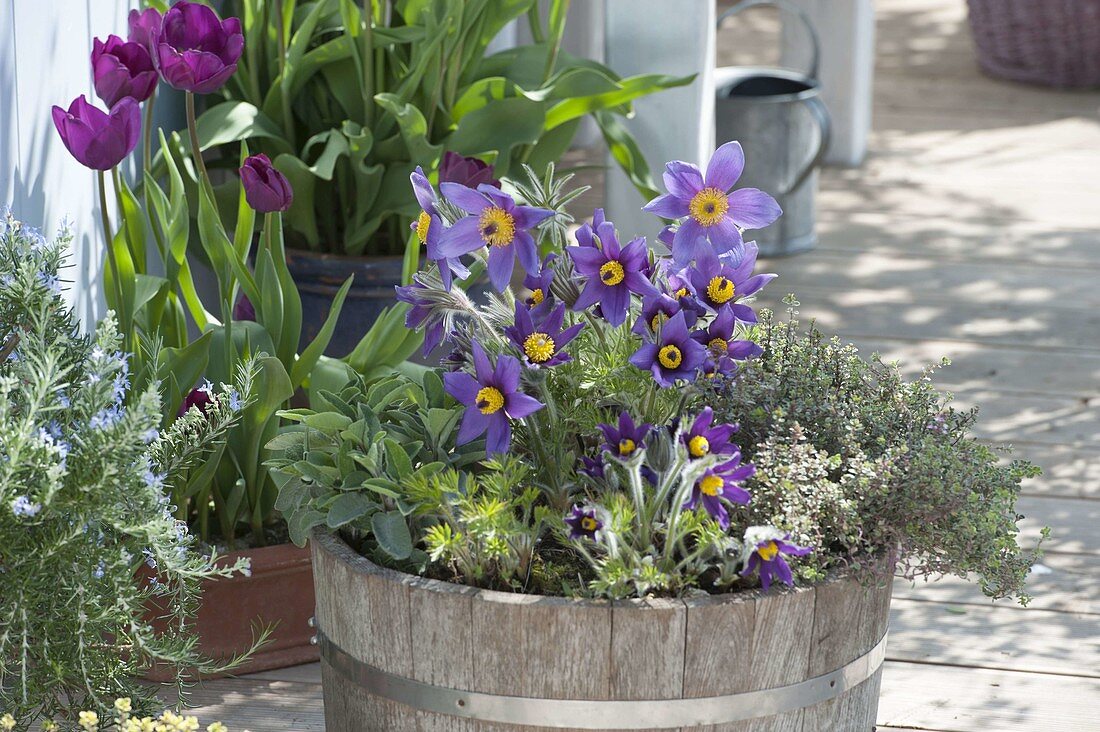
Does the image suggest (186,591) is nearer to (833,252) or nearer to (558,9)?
(558,9)

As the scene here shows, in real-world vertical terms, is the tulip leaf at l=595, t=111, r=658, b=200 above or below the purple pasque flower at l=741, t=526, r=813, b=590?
above

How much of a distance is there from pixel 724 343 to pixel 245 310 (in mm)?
704

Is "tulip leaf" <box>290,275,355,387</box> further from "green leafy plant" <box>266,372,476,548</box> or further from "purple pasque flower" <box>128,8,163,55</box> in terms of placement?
"purple pasque flower" <box>128,8,163,55</box>

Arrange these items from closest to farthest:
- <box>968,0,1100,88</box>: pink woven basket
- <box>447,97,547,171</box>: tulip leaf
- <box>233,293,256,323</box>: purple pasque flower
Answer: <box>233,293,256,323</box>: purple pasque flower, <box>447,97,547,171</box>: tulip leaf, <box>968,0,1100,88</box>: pink woven basket

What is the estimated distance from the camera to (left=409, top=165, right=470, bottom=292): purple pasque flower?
1276 mm

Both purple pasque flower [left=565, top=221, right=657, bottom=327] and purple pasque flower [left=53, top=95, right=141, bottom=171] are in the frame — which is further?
purple pasque flower [left=53, top=95, right=141, bottom=171]

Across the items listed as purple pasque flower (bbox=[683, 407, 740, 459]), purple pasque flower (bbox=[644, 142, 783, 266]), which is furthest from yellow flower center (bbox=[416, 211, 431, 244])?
purple pasque flower (bbox=[683, 407, 740, 459])

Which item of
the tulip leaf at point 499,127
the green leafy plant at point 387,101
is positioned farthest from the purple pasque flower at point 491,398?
the tulip leaf at point 499,127

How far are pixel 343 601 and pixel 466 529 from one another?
0.14m

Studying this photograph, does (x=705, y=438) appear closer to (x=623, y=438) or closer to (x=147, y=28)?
(x=623, y=438)

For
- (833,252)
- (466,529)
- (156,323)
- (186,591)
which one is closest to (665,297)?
(466,529)

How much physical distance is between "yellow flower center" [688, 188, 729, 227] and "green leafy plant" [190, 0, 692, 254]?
78cm

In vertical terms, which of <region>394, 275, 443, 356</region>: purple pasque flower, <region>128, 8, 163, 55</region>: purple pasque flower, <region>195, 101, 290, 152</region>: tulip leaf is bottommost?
<region>394, 275, 443, 356</region>: purple pasque flower

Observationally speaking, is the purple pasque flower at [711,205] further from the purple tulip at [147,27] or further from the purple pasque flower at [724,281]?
the purple tulip at [147,27]
